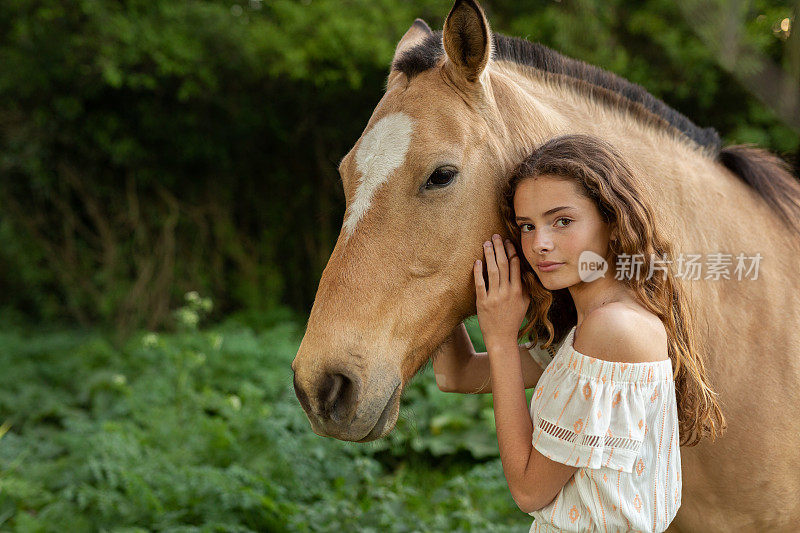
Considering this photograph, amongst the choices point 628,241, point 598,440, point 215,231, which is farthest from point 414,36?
point 215,231

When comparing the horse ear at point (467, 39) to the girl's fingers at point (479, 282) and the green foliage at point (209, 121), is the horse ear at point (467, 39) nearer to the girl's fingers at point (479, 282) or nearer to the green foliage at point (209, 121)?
the girl's fingers at point (479, 282)

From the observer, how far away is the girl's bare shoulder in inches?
50.9

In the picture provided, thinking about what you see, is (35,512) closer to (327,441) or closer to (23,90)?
(327,441)

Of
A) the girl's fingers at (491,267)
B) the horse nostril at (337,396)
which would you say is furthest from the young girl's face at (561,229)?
the horse nostril at (337,396)

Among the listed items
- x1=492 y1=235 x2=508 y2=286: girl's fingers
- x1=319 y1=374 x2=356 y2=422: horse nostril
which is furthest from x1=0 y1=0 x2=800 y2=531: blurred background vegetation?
x1=492 y1=235 x2=508 y2=286: girl's fingers

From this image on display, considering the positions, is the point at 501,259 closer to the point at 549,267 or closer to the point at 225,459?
the point at 549,267

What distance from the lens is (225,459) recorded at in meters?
3.71

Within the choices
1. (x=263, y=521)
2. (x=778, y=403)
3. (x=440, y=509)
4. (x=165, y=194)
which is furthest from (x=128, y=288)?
(x=778, y=403)

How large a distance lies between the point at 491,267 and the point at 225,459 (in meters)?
2.81

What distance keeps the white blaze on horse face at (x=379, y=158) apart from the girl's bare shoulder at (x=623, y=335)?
60cm

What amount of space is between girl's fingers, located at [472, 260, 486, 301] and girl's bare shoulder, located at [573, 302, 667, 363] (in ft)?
0.83

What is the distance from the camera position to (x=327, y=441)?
12.5 ft

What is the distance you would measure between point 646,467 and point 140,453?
3.31 metres

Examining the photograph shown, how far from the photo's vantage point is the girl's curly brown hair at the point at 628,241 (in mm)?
1388
